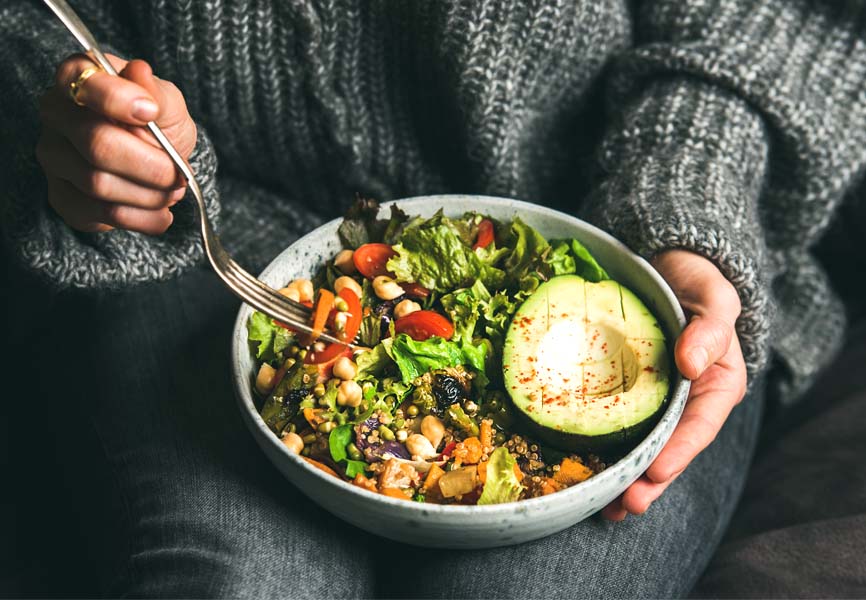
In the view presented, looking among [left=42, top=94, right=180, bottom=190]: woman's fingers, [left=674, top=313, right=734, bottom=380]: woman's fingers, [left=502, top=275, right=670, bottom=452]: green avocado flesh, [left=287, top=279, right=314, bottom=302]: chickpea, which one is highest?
[left=42, top=94, right=180, bottom=190]: woman's fingers

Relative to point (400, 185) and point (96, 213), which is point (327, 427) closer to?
point (96, 213)

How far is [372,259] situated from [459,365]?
0.21 meters

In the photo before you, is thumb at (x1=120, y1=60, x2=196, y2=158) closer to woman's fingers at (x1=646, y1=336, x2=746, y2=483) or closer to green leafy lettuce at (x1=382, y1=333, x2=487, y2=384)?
green leafy lettuce at (x1=382, y1=333, x2=487, y2=384)

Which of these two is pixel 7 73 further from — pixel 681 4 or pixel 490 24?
pixel 681 4

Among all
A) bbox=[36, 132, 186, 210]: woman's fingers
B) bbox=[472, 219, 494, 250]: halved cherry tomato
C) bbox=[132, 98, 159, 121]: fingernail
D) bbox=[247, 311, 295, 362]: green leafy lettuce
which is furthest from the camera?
bbox=[472, 219, 494, 250]: halved cherry tomato

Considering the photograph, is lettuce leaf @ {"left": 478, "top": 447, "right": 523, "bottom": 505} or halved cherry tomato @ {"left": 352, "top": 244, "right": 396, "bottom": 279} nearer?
lettuce leaf @ {"left": 478, "top": 447, "right": 523, "bottom": 505}

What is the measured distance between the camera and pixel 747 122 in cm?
135

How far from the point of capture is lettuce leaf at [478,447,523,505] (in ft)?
3.13

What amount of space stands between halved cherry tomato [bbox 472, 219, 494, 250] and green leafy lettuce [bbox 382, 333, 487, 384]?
7.0 inches

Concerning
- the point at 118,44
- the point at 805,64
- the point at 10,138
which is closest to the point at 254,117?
the point at 118,44

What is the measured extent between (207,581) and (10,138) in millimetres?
673

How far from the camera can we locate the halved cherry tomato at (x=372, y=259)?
119 centimetres

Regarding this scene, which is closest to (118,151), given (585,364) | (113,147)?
(113,147)

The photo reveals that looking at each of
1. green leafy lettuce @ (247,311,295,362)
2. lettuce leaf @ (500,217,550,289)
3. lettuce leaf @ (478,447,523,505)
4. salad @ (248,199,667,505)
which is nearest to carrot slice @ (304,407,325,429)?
salad @ (248,199,667,505)
